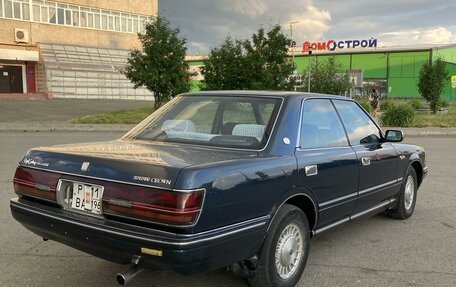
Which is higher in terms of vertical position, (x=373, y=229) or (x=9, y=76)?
(x=9, y=76)

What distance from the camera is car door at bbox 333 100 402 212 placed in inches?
182

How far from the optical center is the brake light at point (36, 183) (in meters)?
3.38

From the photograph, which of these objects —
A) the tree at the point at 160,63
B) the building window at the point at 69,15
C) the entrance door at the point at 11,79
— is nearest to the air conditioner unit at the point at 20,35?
the building window at the point at 69,15

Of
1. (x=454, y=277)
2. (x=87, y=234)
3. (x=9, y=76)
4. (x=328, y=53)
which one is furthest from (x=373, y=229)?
(x=328, y=53)

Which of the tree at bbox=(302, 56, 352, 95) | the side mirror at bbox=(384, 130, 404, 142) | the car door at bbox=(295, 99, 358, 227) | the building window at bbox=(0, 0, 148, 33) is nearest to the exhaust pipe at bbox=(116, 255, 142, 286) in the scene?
the car door at bbox=(295, 99, 358, 227)

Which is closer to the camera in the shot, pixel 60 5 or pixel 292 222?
pixel 292 222

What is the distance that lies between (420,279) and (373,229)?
4.92 feet

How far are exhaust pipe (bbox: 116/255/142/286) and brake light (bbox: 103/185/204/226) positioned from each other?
28 cm

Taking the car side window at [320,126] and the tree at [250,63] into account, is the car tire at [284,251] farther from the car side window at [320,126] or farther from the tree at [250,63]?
the tree at [250,63]

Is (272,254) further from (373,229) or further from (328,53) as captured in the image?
(328,53)

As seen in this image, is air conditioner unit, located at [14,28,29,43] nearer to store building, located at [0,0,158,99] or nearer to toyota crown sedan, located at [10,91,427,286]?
store building, located at [0,0,158,99]

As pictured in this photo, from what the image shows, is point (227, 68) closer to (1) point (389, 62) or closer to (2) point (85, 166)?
(2) point (85, 166)

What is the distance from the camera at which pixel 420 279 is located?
3963mm

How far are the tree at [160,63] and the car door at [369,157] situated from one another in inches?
705
